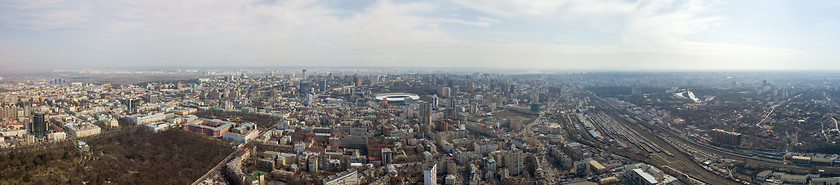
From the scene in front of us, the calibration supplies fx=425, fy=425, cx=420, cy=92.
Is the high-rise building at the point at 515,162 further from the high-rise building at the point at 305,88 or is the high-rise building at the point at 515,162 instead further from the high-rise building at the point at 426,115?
the high-rise building at the point at 305,88

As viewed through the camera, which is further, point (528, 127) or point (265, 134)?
point (528, 127)

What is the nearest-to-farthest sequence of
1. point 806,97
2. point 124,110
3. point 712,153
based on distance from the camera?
point 712,153, point 124,110, point 806,97

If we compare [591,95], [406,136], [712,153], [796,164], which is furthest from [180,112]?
[591,95]

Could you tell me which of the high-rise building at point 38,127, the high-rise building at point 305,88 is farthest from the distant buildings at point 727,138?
the high-rise building at point 305,88

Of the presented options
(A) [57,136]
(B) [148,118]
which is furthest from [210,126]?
(A) [57,136]

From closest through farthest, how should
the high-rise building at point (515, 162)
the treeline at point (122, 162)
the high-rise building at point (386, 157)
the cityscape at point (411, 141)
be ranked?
the treeline at point (122, 162)
the cityscape at point (411, 141)
the high-rise building at point (515, 162)
the high-rise building at point (386, 157)

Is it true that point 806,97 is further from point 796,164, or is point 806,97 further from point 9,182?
point 9,182

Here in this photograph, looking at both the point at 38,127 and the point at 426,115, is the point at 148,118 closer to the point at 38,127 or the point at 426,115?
the point at 38,127

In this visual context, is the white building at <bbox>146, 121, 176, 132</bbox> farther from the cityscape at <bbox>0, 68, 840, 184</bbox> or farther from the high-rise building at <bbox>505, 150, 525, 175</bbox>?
the high-rise building at <bbox>505, 150, 525, 175</bbox>
